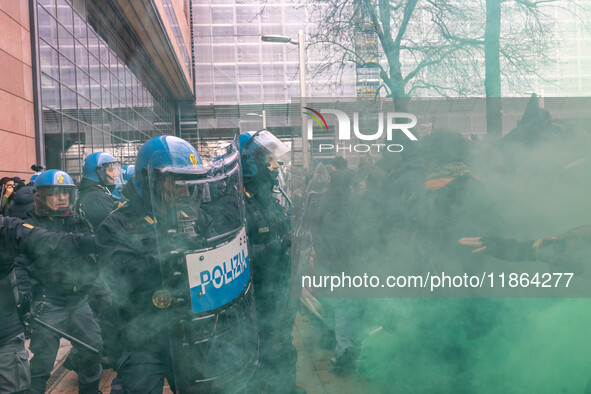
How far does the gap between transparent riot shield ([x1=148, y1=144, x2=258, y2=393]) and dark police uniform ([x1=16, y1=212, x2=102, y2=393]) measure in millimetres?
1445

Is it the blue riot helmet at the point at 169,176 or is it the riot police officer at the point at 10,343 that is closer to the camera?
the blue riot helmet at the point at 169,176

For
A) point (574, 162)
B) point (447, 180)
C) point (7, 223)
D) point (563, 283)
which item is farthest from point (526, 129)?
point (7, 223)

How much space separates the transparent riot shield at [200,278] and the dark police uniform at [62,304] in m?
1.44

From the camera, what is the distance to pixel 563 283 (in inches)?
90.2

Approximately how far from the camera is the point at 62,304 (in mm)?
2775

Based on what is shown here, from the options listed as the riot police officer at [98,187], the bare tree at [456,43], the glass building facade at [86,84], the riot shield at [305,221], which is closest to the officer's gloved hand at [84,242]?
the riot police officer at [98,187]

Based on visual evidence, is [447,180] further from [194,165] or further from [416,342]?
[194,165]

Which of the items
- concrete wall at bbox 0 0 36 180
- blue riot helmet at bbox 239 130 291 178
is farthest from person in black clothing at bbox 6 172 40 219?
concrete wall at bbox 0 0 36 180

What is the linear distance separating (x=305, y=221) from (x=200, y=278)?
5.35ft

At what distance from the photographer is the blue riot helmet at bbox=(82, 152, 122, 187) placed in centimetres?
375

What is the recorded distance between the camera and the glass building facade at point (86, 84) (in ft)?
21.4

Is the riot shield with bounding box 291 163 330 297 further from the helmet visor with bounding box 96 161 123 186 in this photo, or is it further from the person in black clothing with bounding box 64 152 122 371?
the helmet visor with bounding box 96 161 123 186

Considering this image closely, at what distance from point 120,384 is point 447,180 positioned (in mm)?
1920

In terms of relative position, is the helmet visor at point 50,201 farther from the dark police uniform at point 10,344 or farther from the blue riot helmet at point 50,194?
the dark police uniform at point 10,344
